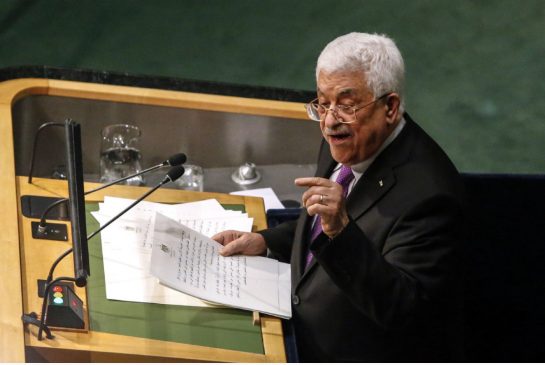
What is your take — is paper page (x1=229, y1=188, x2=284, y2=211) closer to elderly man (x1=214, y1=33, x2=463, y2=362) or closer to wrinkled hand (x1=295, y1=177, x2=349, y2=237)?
elderly man (x1=214, y1=33, x2=463, y2=362)

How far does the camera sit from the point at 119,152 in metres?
3.36

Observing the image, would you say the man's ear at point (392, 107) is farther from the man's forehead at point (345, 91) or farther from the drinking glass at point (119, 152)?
the drinking glass at point (119, 152)

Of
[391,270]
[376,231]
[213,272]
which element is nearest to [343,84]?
[376,231]

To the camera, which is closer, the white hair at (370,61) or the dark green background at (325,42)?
the white hair at (370,61)

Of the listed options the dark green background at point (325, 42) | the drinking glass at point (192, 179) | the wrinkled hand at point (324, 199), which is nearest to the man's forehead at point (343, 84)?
the wrinkled hand at point (324, 199)

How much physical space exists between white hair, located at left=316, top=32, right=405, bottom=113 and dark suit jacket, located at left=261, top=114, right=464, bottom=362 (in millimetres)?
174

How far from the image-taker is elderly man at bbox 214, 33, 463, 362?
7.30 feet

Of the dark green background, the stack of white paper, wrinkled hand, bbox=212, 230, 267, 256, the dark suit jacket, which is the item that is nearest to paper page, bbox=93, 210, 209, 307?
the stack of white paper

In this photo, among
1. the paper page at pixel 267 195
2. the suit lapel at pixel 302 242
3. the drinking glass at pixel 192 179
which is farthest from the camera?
the drinking glass at pixel 192 179

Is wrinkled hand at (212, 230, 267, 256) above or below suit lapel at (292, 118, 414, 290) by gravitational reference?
below

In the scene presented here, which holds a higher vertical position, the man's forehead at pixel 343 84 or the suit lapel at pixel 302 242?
the man's forehead at pixel 343 84

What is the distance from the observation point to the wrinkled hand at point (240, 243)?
259cm

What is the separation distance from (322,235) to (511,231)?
2.89ft

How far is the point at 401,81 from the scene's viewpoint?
2434 millimetres
